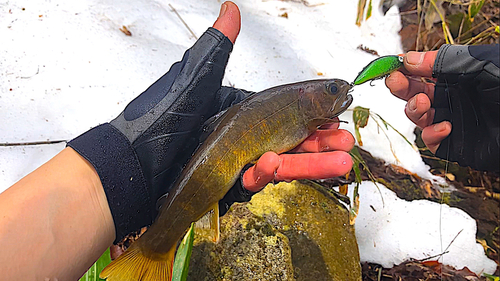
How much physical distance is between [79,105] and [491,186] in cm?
398

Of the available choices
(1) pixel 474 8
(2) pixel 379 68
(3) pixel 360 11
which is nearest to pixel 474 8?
(1) pixel 474 8

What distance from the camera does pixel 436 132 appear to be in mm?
2529

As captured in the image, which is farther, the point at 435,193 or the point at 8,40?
the point at 435,193

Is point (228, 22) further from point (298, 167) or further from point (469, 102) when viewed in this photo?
point (469, 102)

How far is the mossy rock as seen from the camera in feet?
7.05

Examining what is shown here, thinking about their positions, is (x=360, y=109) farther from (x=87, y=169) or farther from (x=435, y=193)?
(x=87, y=169)

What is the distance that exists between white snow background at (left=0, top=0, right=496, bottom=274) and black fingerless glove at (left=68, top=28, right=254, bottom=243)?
32.4 inches

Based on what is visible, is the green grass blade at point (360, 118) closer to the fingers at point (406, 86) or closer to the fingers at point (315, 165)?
the fingers at point (406, 86)

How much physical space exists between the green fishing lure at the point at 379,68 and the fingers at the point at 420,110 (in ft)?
0.98

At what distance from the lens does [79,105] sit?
2736 millimetres

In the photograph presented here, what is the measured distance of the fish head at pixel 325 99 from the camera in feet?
6.95

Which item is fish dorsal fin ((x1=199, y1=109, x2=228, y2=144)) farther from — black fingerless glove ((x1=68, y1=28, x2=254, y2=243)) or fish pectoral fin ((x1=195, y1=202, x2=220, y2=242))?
fish pectoral fin ((x1=195, y1=202, x2=220, y2=242))

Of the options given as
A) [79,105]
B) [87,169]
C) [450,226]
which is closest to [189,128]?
[87,169]

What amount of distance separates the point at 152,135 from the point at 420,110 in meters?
1.77
